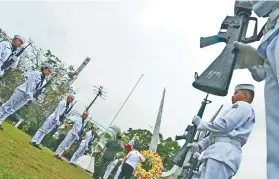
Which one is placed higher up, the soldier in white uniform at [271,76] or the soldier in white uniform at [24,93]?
the soldier in white uniform at [24,93]

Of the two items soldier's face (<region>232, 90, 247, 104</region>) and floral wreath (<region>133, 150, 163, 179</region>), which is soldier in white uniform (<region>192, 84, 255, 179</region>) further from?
floral wreath (<region>133, 150, 163, 179</region>)

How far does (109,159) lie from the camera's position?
13.4 m

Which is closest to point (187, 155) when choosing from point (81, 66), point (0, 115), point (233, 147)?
point (233, 147)

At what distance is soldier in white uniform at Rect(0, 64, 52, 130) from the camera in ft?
28.5

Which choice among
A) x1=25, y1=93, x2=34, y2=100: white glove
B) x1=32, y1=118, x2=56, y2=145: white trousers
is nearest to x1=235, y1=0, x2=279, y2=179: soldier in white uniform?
x1=25, y1=93, x2=34, y2=100: white glove

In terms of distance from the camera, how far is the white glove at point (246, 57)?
7.40 ft

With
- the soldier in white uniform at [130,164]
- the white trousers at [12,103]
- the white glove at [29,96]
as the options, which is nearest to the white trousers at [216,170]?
the white glove at [29,96]

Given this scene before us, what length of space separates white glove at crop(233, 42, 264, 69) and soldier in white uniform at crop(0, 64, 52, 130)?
7.34 m

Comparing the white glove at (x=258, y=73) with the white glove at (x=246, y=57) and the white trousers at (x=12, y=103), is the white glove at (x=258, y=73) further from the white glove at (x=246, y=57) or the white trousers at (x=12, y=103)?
the white trousers at (x=12, y=103)

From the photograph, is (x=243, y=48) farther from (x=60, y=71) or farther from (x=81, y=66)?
(x=81, y=66)

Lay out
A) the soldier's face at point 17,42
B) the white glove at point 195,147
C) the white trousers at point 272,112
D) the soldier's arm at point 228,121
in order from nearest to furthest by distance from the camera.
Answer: the white trousers at point 272,112 → the soldier's arm at point 228,121 → the white glove at point 195,147 → the soldier's face at point 17,42

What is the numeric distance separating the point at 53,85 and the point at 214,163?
3210 cm

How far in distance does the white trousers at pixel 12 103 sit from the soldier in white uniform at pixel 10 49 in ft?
2.22

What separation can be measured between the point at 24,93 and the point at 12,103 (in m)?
0.39
